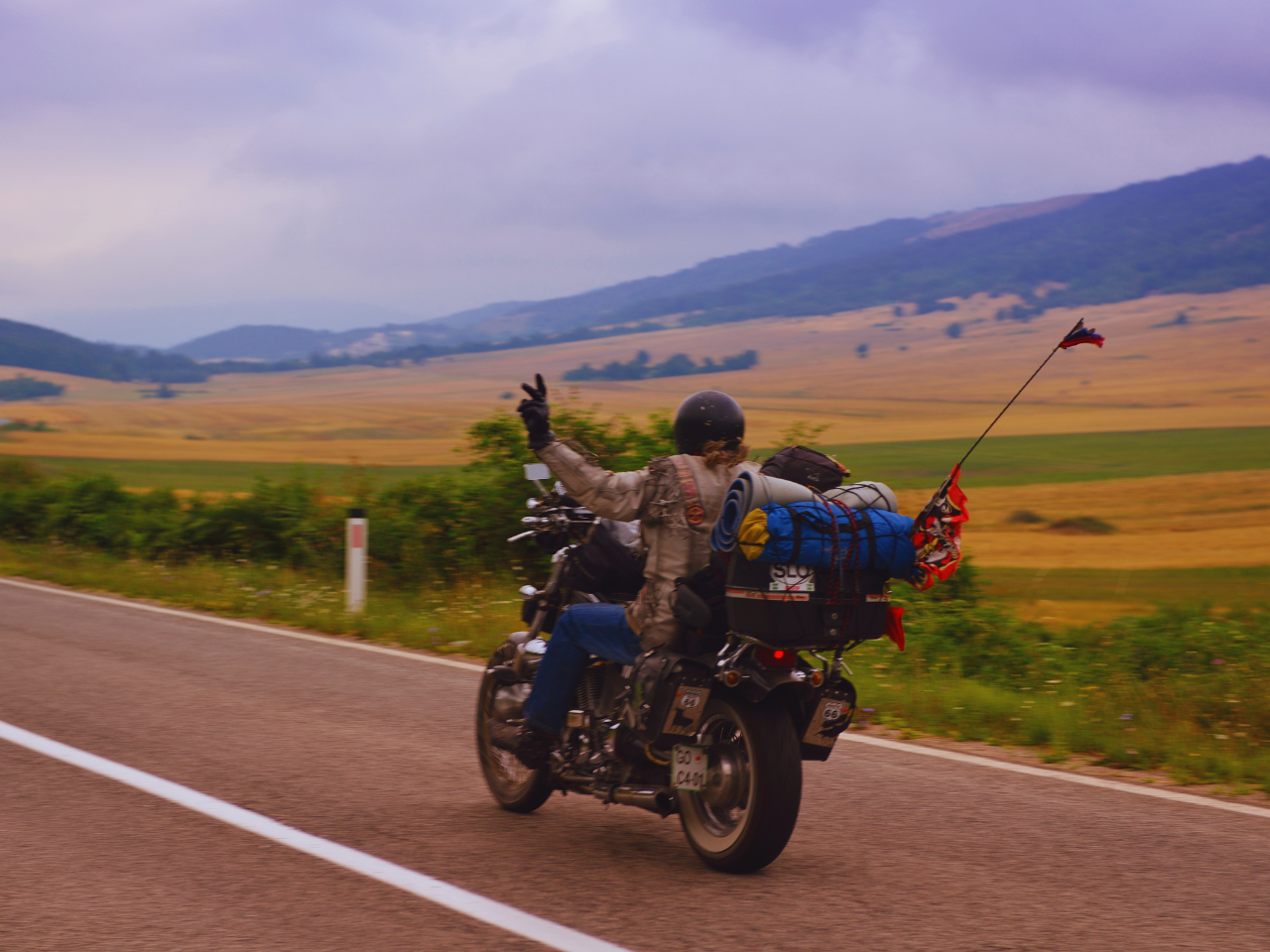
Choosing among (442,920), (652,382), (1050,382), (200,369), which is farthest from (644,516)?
(200,369)

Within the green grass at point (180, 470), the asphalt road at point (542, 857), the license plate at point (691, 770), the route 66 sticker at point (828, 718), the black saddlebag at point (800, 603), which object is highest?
the black saddlebag at point (800, 603)

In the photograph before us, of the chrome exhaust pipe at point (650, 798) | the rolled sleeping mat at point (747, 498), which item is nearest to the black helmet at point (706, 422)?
the rolled sleeping mat at point (747, 498)

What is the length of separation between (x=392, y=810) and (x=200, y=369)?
184393 millimetres

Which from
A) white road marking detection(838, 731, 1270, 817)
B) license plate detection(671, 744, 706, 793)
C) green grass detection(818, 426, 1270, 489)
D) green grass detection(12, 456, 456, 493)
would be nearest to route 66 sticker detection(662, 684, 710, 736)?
license plate detection(671, 744, 706, 793)

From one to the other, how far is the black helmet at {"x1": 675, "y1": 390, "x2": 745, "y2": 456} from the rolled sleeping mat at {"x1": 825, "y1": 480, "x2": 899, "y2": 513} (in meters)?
0.42

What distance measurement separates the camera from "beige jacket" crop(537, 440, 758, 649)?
452 cm

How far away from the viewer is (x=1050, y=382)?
99.7 metres

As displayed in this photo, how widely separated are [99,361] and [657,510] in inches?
7712

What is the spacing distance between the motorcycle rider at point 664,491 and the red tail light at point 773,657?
31 cm

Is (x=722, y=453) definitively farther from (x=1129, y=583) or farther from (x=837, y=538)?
(x=1129, y=583)

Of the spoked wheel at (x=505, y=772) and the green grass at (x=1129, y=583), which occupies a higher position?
the spoked wheel at (x=505, y=772)

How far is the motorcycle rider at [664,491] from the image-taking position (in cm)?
453

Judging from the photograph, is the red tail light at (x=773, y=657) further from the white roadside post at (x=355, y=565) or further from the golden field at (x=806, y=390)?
the golden field at (x=806, y=390)

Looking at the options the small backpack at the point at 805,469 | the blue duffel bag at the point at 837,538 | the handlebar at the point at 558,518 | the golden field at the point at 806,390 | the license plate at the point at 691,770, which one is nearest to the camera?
the blue duffel bag at the point at 837,538
